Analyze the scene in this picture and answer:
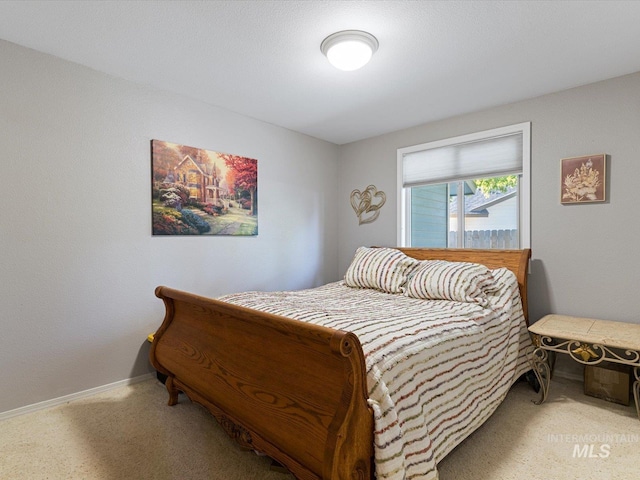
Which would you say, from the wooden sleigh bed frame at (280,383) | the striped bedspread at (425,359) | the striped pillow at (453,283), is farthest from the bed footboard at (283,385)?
the striped pillow at (453,283)

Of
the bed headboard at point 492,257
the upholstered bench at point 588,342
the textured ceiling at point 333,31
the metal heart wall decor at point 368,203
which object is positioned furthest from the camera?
the metal heart wall decor at point 368,203

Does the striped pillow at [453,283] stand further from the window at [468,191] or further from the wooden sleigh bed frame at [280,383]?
the wooden sleigh bed frame at [280,383]

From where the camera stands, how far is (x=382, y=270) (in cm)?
302

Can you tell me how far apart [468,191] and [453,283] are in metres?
1.32

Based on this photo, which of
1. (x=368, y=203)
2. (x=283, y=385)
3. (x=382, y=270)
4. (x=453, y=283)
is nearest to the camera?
(x=283, y=385)

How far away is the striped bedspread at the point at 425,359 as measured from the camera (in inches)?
50.2

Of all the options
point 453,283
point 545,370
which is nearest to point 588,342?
point 545,370

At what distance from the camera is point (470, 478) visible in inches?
60.9

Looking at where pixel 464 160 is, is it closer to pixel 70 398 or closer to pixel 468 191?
pixel 468 191

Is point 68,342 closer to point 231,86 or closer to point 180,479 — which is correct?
point 180,479

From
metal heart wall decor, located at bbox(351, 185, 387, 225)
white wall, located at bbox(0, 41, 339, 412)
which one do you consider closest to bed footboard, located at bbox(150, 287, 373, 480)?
white wall, located at bbox(0, 41, 339, 412)

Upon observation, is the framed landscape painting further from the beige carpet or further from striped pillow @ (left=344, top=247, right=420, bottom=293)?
the beige carpet

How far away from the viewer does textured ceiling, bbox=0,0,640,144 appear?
1.80 m

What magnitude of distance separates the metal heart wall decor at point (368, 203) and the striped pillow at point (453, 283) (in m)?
1.27
